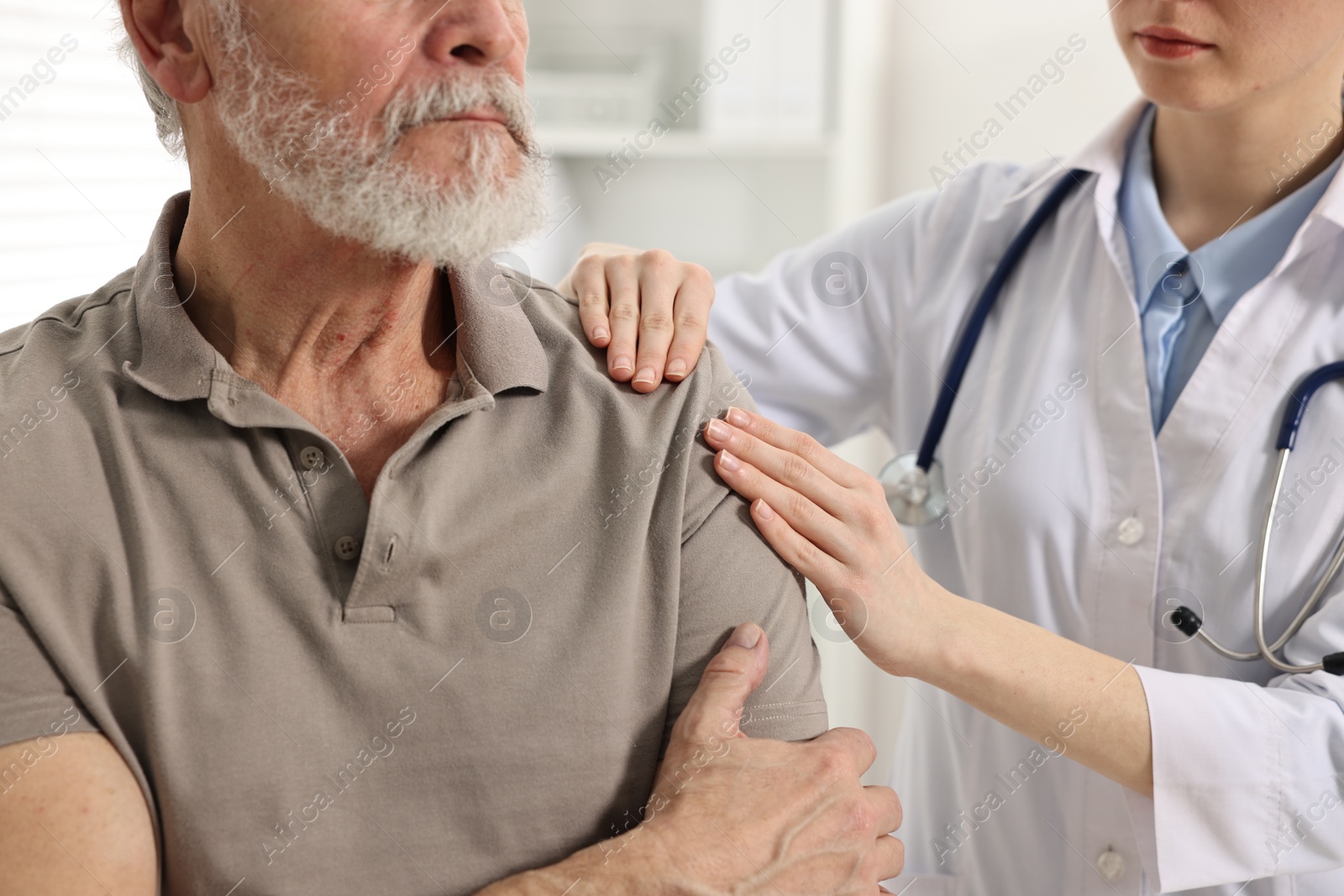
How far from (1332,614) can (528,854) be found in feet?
2.77

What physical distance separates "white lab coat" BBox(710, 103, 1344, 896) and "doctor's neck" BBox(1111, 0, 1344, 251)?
0.32 feet

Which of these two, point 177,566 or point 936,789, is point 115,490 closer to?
point 177,566

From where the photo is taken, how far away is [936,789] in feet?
5.01

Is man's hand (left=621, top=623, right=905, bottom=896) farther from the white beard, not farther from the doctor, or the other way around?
the white beard

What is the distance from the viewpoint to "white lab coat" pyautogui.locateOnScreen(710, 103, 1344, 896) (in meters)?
1.17

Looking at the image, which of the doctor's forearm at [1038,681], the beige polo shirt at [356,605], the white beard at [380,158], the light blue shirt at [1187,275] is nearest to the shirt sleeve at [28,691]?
the beige polo shirt at [356,605]

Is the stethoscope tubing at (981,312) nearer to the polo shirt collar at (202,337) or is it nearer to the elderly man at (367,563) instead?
the elderly man at (367,563)

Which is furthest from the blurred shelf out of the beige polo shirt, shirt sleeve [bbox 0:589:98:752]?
shirt sleeve [bbox 0:589:98:752]

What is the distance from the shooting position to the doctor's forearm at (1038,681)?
1.12 meters

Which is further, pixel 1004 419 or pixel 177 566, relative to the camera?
pixel 1004 419

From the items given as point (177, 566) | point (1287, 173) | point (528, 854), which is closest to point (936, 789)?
point (528, 854)

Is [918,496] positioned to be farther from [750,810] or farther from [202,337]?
[202,337]

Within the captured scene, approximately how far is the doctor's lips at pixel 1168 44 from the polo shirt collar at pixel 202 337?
2.42ft

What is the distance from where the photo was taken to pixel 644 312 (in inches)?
45.8
